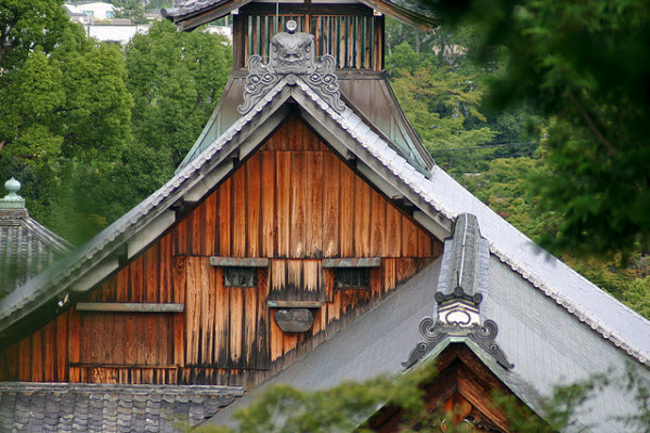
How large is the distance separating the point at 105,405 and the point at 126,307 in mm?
1021

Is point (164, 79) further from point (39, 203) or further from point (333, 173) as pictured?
point (333, 173)

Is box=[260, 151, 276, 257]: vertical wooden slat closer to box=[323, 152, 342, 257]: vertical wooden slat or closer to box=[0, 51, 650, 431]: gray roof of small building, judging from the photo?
box=[0, 51, 650, 431]: gray roof of small building

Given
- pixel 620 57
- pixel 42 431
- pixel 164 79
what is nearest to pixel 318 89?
pixel 42 431

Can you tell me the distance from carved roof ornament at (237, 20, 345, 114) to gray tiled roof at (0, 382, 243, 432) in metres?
3.02

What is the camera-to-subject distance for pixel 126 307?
9.99 meters

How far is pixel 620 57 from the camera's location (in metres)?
3.63

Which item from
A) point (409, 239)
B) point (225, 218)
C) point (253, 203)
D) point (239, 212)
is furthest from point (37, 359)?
point (409, 239)

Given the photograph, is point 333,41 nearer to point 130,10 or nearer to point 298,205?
point 298,205

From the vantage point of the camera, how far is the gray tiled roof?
9.58 meters

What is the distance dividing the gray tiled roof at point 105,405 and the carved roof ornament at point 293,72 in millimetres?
3018

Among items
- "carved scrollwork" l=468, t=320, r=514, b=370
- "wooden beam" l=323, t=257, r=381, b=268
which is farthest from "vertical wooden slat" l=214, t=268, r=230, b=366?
"carved scrollwork" l=468, t=320, r=514, b=370

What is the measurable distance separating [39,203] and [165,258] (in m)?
21.5

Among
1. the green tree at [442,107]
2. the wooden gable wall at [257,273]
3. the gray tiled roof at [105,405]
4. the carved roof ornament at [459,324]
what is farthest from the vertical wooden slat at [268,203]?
the green tree at [442,107]

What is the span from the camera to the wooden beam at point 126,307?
9961 millimetres
